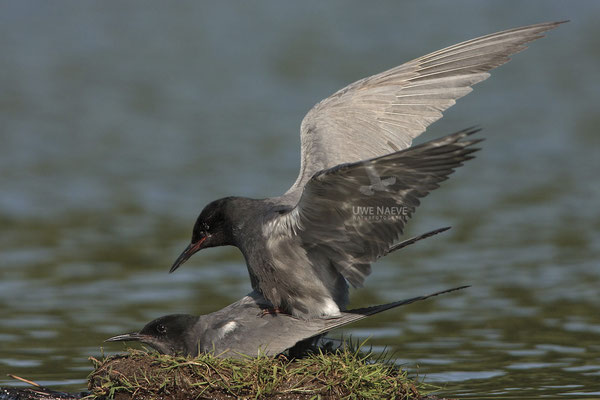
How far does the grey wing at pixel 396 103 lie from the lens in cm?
780

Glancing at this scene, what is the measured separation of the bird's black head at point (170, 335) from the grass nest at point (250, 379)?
0.42 meters

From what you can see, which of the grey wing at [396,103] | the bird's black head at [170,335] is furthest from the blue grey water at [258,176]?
the grey wing at [396,103]

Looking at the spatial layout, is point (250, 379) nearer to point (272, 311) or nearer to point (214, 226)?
point (272, 311)

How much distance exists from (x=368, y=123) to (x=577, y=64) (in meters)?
15.9

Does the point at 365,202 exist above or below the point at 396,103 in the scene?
below

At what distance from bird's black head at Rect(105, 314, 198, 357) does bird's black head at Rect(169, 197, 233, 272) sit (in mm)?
572

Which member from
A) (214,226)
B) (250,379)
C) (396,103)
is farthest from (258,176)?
(250,379)

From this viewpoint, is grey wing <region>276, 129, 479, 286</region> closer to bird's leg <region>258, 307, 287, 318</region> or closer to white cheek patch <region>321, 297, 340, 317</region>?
white cheek patch <region>321, 297, 340, 317</region>

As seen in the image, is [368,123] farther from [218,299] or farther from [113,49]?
[113,49]

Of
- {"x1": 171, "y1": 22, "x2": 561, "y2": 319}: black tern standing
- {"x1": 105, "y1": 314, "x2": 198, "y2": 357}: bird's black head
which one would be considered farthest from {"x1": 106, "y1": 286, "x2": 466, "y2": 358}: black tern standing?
{"x1": 171, "y1": 22, "x2": 561, "y2": 319}: black tern standing

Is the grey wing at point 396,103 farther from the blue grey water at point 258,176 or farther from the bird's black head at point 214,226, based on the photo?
the blue grey water at point 258,176

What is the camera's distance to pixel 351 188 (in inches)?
247

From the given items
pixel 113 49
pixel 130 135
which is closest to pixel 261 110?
pixel 130 135

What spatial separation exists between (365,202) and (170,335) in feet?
5.83
